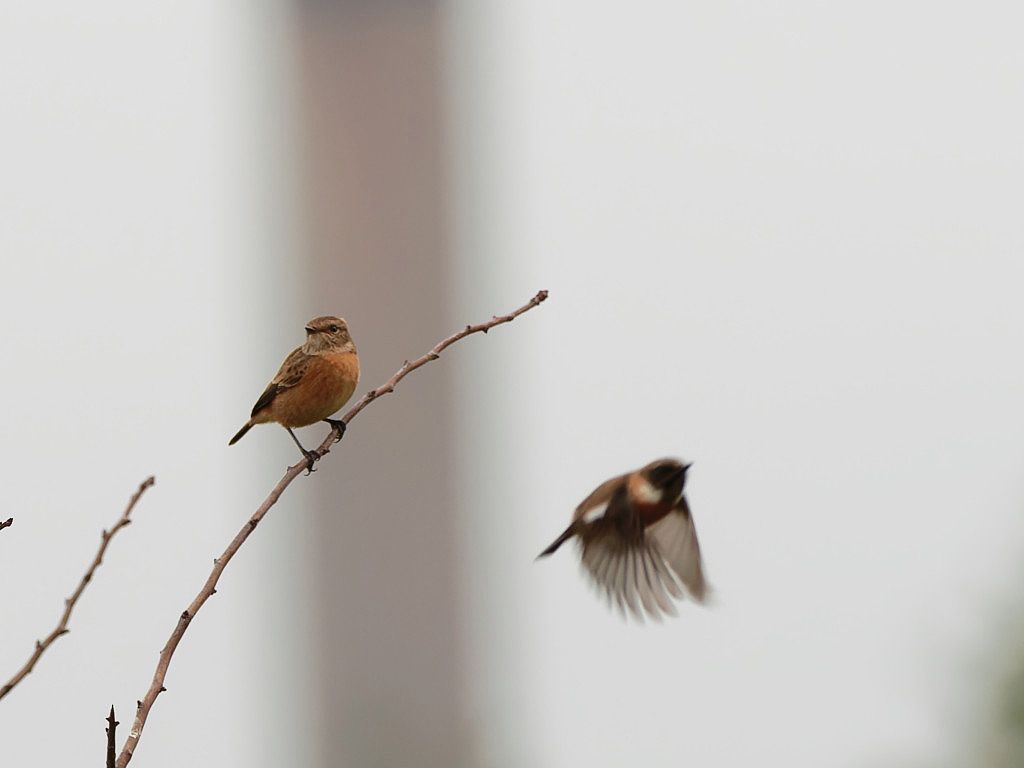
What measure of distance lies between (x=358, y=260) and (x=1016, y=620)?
30.4 feet

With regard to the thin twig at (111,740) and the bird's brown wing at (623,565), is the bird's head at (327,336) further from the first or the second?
the thin twig at (111,740)

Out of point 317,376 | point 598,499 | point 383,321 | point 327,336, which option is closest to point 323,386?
point 317,376

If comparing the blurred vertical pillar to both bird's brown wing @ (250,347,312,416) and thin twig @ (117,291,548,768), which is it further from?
thin twig @ (117,291,548,768)

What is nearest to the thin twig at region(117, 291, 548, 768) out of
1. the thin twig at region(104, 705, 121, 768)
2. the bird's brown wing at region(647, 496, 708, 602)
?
the thin twig at region(104, 705, 121, 768)

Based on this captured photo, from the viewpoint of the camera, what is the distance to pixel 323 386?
5.44 m

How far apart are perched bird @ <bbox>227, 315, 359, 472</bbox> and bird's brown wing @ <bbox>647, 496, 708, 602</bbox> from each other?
5.05ft

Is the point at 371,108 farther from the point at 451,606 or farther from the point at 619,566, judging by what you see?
the point at 619,566

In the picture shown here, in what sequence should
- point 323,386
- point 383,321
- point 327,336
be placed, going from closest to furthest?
1. point 323,386
2. point 327,336
3. point 383,321

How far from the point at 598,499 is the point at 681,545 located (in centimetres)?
24

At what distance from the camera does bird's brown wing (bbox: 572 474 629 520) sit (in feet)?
13.3

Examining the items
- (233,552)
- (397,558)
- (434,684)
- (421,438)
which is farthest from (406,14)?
→ (233,552)

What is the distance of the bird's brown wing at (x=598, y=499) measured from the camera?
160 inches

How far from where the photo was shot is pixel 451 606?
16344mm

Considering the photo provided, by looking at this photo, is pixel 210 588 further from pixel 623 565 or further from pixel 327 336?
pixel 327 336
